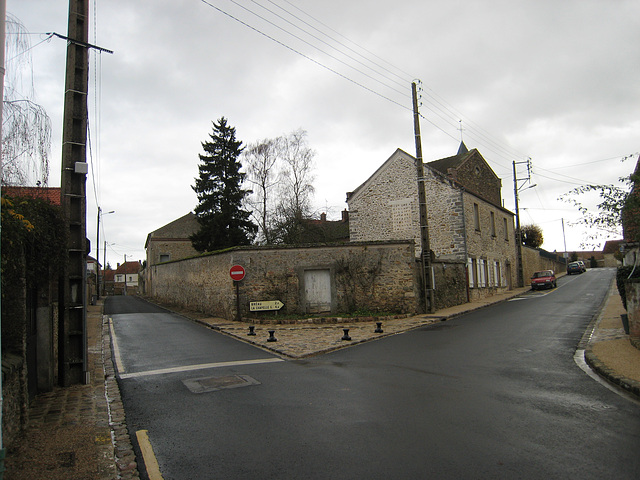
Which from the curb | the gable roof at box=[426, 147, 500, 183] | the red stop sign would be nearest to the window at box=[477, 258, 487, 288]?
the gable roof at box=[426, 147, 500, 183]

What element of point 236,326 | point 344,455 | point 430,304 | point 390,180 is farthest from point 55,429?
point 390,180

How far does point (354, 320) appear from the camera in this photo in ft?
55.3

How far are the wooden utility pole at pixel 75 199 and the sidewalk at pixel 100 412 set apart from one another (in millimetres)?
636

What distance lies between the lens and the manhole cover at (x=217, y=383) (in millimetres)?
6883

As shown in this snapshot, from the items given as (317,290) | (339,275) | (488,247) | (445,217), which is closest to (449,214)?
(445,217)

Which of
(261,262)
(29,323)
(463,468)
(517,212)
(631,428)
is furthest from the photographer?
(517,212)

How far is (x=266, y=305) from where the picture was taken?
1761 centimetres

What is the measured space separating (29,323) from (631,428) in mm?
7771

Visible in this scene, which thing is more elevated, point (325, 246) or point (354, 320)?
point (325, 246)

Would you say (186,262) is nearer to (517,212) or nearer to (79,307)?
(79,307)

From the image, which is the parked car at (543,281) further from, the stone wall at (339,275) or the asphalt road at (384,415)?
the asphalt road at (384,415)

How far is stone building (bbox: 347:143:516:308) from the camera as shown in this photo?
25734 mm

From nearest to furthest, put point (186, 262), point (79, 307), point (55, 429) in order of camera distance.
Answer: point (55, 429)
point (79, 307)
point (186, 262)

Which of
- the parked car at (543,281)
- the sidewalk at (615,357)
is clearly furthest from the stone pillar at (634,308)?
the parked car at (543,281)
